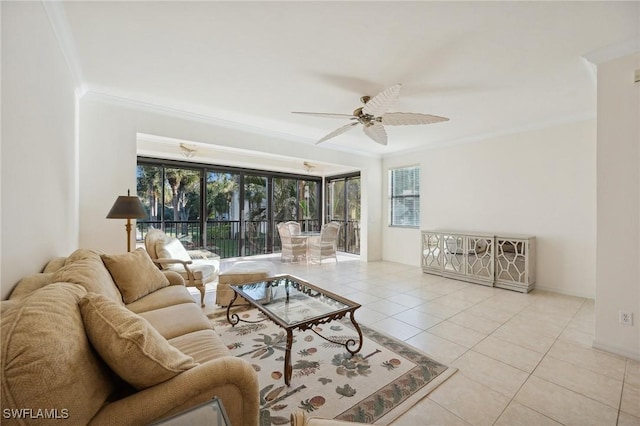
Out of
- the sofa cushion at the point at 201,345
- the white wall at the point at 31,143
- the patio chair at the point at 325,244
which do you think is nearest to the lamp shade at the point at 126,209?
the white wall at the point at 31,143

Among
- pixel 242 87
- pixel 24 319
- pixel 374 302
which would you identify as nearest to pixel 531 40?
pixel 242 87

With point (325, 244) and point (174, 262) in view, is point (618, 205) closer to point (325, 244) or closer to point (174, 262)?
point (174, 262)

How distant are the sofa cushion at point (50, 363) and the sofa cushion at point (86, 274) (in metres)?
0.47

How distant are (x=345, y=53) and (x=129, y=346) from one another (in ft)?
8.30

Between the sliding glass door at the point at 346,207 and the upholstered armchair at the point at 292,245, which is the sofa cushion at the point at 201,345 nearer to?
the upholstered armchair at the point at 292,245

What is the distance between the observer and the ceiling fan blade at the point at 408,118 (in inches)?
106

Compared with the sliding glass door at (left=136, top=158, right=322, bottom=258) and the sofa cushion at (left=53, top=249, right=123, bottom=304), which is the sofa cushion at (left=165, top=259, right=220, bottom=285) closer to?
the sofa cushion at (left=53, top=249, right=123, bottom=304)

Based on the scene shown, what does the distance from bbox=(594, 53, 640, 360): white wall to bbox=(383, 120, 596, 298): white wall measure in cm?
179

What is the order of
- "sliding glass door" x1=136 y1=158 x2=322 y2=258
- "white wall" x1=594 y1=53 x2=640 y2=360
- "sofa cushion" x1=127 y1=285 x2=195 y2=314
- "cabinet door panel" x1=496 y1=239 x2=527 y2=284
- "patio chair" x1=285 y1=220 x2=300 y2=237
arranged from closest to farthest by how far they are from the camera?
"sofa cushion" x1=127 y1=285 x2=195 y2=314, "white wall" x1=594 y1=53 x2=640 y2=360, "cabinet door panel" x1=496 y1=239 x2=527 y2=284, "sliding glass door" x1=136 y1=158 x2=322 y2=258, "patio chair" x1=285 y1=220 x2=300 y2=237

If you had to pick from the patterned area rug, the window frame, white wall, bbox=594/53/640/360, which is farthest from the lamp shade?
the window frame

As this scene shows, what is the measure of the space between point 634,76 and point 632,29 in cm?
37

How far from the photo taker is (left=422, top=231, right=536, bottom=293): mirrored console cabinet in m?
3.99

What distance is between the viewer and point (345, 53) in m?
2.34

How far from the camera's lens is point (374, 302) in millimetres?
3551
